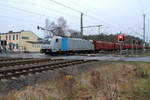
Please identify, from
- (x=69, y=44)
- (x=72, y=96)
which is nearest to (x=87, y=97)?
(x=72, y=96)

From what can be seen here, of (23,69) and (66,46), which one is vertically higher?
(66,46)

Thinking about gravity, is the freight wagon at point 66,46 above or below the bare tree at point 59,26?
below

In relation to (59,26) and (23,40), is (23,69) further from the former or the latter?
(59,26)

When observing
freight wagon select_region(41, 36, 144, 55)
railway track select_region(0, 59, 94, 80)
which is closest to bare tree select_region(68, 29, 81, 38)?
freight wagon select_region(41, 36, 144, 55)

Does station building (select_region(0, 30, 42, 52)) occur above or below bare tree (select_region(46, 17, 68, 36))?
below

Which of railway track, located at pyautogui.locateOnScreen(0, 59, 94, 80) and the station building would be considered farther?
the station building

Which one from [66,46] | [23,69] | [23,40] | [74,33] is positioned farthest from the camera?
[74,33]

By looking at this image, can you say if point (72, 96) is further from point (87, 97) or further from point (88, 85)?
point (88, 85)

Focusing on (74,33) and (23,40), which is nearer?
(23,40)

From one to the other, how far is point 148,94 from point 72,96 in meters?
3.88

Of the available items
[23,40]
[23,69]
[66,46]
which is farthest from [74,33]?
[23,69]

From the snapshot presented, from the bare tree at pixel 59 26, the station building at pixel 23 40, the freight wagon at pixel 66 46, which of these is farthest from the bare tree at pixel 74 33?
the freight wagon at pixel 66 46

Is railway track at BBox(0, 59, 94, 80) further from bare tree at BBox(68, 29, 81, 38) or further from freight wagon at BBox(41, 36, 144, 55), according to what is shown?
bare tree at BBox(68, 29, 81, 38)

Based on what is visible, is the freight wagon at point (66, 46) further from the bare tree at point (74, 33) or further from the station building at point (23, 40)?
the bare tree at point (74, 33)
